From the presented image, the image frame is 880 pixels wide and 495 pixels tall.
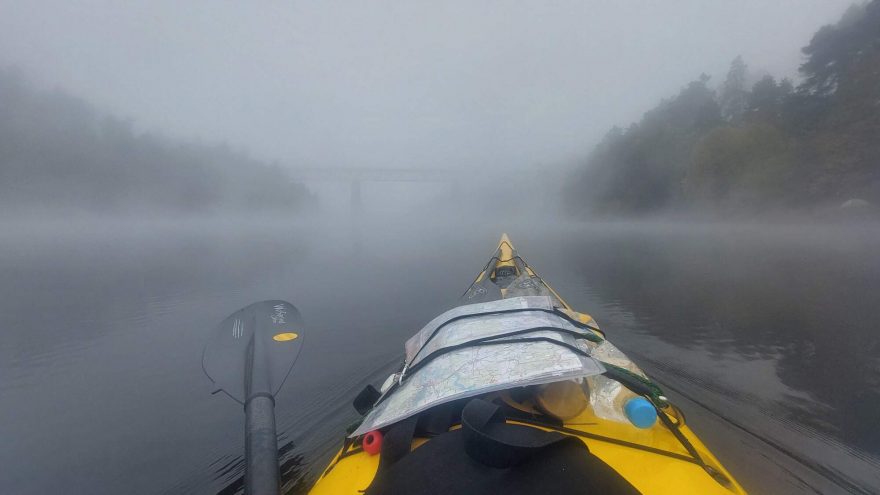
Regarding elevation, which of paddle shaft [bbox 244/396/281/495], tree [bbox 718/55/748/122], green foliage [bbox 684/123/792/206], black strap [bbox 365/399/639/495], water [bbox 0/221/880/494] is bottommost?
water [bbox 0/221/880/494]

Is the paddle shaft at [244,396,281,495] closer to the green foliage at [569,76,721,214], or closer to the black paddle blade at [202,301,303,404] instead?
the black paddle blade at [202,301,303,404]

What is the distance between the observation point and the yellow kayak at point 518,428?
4.97 feet

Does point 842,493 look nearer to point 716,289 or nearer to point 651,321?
point 651,321

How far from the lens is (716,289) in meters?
11.7

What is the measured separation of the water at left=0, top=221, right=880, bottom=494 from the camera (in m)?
3.91

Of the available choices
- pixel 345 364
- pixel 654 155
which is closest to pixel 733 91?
pixel 654 155

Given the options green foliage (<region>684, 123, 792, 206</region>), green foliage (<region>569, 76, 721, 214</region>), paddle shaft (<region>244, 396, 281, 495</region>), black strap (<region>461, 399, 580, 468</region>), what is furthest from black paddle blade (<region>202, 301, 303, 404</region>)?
green foliage (<region>569, 76, 721, 214</region>)

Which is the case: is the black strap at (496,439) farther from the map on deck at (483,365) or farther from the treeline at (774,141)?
the treeline at (774,141)

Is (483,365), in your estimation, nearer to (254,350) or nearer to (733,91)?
(254,350)

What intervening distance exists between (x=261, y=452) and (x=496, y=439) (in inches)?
66.1

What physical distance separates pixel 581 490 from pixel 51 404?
287 inches

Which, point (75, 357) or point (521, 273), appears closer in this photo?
point (75, 357)

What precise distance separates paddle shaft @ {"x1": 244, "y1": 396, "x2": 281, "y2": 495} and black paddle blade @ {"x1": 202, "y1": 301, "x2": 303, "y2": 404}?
0.96ft

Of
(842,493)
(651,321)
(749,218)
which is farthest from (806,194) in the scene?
(842,493)
